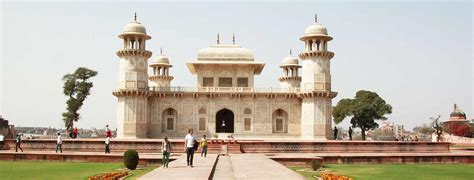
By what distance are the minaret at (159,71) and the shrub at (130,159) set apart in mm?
32715

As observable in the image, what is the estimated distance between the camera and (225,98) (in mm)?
38531

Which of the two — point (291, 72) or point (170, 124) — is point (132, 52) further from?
point (291, 72)

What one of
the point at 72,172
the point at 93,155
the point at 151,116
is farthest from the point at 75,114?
the point at 72,172

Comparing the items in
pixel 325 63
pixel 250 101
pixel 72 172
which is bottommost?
pixel 72 172

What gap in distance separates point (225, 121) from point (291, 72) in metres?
11.2

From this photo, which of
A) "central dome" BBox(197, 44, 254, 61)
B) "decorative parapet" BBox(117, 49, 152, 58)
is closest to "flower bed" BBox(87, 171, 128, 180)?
"decorative parapet" BBox(117, 49, 152, 58)

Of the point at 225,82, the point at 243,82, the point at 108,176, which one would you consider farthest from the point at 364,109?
the point at 108,176

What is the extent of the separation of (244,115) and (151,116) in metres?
6.61

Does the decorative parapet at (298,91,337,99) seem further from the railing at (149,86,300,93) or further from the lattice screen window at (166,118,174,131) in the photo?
the lattice screen window at (166,118,174,131)

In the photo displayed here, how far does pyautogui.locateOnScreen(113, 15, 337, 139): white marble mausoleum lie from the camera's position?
3625 centimetres

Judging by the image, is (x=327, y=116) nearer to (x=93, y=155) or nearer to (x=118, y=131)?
(x=118, y=131)

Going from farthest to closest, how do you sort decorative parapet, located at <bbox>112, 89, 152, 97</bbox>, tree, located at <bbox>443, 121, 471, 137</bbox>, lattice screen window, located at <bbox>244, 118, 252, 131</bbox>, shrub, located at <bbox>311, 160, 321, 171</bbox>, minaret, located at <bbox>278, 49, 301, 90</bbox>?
tree, located at <bbox>443, 121, 471, 137</bbox>
minaret, located at <bbox>278, 49, 301, 90</bbox>
lattice screen window, located at <bbox>244, 118, 252, 131</bbox>
decorative parapet, located at <bbox>112, 89, 152, 97</bbox>
shrub, located at <bbox>311, 160, 321, 171</bbox>

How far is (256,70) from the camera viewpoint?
138 feet

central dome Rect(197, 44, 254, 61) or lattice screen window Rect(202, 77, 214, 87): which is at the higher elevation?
central dome Rect(197, 44, 254, 61)
